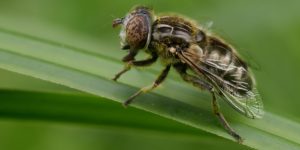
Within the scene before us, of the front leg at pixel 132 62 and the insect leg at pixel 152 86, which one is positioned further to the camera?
the front leg at pixel 132 62

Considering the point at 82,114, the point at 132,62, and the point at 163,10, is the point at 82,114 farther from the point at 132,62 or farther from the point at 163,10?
the point at 163,10

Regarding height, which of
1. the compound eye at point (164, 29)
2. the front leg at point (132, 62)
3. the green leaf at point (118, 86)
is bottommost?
the green leaf at point (118, 86)

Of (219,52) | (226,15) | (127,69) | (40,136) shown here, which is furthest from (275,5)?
(40,136)

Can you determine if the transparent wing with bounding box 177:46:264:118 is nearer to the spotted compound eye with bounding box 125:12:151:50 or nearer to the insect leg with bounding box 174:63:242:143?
the insect leg with bounding box 174:63:242:143

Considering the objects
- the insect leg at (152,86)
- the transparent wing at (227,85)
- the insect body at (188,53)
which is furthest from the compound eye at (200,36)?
the insect leg at (152,86)

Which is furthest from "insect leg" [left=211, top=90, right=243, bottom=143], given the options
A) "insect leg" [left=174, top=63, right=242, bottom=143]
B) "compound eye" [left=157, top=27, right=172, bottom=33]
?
"compound eye" [left=157, top=27, right=172, bottom=33]

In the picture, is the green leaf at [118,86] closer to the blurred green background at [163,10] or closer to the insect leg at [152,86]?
the insect leg at [152,86]

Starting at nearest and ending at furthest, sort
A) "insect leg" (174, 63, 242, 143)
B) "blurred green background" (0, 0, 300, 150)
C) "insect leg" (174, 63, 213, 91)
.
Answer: "insect leg" (174, 63, 242, 143) → "insect leg" (174, 63, 213, 91) → "blurred green background" (0, 0, 300, 150)

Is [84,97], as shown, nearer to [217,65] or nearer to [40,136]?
[217,65]

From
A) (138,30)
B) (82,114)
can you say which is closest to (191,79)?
(138,30)
